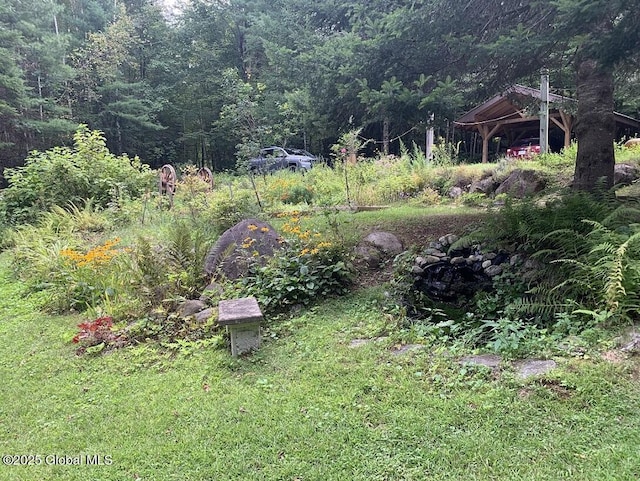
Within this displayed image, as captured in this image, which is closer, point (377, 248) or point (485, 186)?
point (377, 248)

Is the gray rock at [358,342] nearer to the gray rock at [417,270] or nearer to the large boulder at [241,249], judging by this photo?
the gray rock at [417,270]

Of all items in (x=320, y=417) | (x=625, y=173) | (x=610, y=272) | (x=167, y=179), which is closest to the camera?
(x=320, y=417)

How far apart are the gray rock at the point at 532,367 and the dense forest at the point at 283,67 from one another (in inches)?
79.2

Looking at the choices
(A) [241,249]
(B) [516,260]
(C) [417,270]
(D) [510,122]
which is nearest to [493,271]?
(B) [516,260]

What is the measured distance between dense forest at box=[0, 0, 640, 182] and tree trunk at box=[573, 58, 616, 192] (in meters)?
0.02

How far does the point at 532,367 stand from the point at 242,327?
1.72 metres

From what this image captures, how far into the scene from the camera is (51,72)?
52.5 ft

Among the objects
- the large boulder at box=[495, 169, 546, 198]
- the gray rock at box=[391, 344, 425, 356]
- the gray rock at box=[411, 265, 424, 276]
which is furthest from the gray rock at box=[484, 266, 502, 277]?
the large boulder at box=[495, 169, 546, 198]

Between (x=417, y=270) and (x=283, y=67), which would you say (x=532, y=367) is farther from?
(x=283, y=67)

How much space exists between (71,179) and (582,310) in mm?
8630

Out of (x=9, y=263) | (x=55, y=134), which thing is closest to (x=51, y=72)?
(x=55, y=134)

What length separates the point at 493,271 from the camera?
12.3ft

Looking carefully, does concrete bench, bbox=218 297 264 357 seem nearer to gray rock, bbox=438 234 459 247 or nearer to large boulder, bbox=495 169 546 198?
gray rock, bbox=438 234 459 247

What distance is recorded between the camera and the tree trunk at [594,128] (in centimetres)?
421
